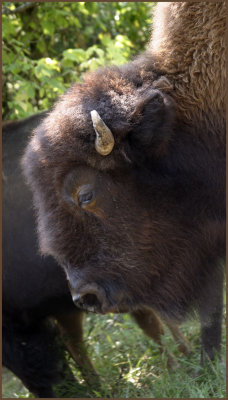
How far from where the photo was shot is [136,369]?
4.31 meters

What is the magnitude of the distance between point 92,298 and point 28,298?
135 cm

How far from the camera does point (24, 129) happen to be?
4676mm

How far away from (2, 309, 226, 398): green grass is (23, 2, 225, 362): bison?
0.88 m

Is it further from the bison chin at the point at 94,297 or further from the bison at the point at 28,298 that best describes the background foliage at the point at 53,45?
the bison chin at the point at 94,297

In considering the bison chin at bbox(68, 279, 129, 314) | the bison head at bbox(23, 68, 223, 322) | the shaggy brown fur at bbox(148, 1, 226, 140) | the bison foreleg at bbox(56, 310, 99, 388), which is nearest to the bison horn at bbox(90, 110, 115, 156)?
the bison head at bbox(23, 68, 223, 322)

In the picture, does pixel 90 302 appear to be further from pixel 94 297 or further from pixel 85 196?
pixel 85 196

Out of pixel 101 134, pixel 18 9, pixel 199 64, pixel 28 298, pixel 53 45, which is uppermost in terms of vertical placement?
pixel 18 9

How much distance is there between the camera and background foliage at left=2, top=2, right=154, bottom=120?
17.0ft

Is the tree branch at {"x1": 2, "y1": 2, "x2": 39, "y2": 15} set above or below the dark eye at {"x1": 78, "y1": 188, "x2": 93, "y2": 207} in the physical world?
above

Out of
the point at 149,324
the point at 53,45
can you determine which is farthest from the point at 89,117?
the point at 53,45

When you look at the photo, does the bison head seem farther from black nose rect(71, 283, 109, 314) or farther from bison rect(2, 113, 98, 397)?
bison rect(2, 113, 98, 397)

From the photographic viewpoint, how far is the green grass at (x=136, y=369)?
3889mm

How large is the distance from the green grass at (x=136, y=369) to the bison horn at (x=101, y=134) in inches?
65.0

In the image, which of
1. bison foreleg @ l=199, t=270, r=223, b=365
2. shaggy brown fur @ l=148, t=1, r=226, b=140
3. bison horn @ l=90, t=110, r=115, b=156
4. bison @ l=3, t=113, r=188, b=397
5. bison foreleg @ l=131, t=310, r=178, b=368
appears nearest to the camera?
bison horn @ l=90, t=110, r=115, b=156
